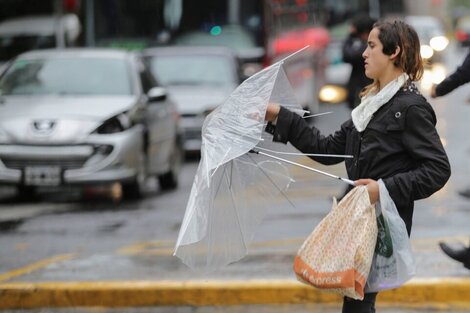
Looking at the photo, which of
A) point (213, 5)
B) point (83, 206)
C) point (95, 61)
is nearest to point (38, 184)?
point (83, 206)

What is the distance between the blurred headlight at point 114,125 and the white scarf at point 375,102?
730 centimetres

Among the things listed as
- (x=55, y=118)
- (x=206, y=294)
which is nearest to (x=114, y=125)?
(x=55, y=118)

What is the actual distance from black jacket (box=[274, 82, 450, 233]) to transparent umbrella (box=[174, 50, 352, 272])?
387mm

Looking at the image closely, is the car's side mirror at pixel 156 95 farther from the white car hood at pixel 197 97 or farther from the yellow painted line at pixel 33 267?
the yellow painted line at pixel 33 267

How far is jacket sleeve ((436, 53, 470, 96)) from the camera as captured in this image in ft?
24.4

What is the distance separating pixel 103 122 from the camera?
39.5 feet

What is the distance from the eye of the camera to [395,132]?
4.83m

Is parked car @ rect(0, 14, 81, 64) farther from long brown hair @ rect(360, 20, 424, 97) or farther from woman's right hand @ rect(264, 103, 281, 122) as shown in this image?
long brown hair @ rect(360, 20, 424, 97)

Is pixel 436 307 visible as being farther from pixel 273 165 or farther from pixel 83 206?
pixel 83 206

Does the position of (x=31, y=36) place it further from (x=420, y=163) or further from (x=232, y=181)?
(x=420, y=163)

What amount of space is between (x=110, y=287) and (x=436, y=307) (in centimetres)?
194

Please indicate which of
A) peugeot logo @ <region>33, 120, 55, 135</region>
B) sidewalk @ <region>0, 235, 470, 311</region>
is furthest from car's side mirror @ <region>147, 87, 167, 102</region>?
sidewalk @ <region>0, 235, 470, 311</region>

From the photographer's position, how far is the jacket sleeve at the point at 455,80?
7.45 metres

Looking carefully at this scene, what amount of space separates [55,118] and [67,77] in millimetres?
1209
